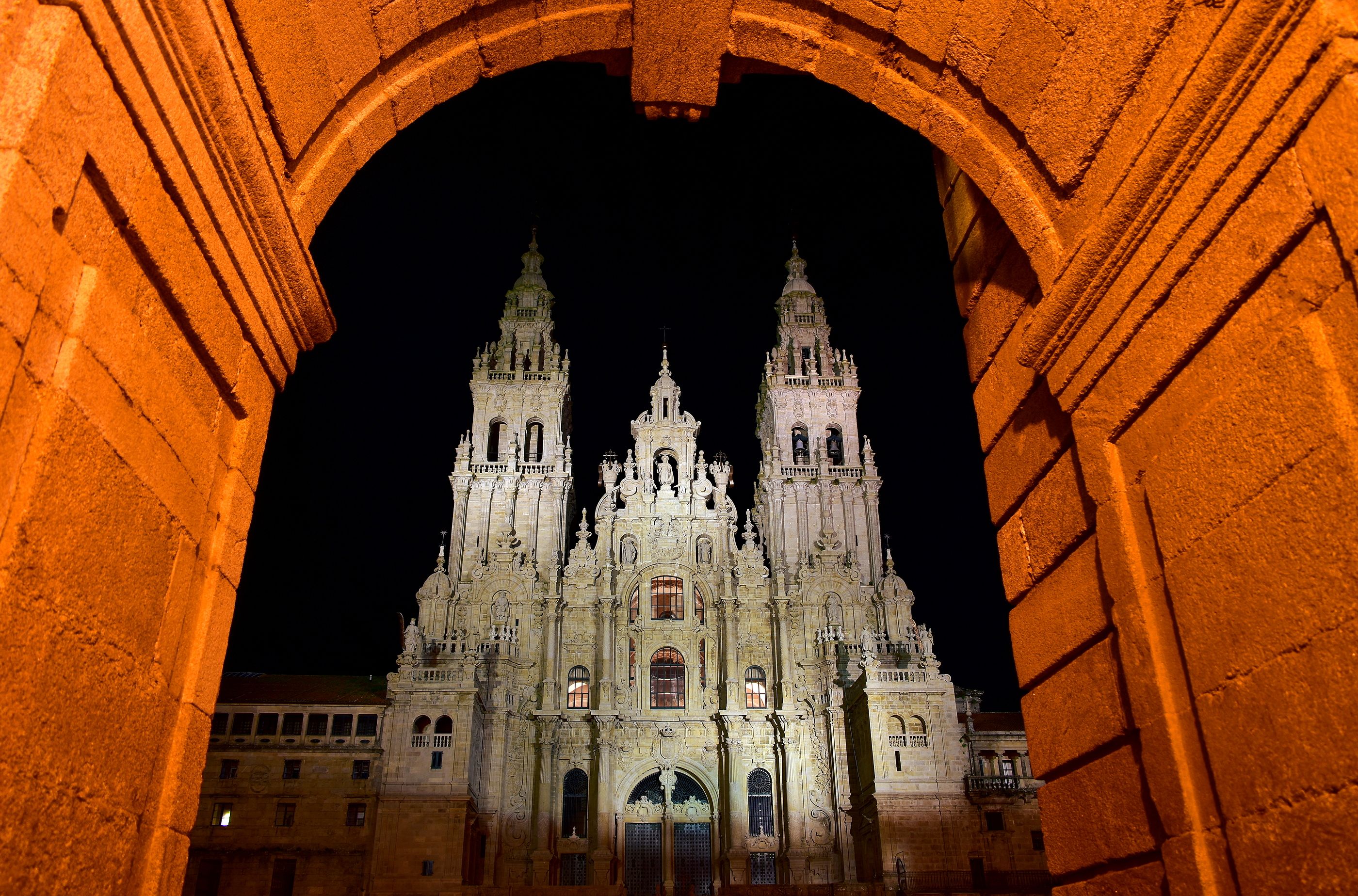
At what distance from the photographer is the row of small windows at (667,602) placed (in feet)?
118

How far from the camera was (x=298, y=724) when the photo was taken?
31.4 metres

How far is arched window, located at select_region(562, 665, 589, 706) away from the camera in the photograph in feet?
112

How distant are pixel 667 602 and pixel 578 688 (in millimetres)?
4842

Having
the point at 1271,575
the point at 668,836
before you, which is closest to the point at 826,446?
the point at 668,836

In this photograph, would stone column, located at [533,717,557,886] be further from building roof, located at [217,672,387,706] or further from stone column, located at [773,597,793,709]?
stone column, located at [773,597,793,709]

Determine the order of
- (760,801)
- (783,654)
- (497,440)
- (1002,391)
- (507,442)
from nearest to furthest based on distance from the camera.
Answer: (1002,391)
(760,801)
(783,654)
(507,442)
(497,440)

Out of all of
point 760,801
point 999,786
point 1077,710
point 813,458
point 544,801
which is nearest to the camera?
point 1077,710

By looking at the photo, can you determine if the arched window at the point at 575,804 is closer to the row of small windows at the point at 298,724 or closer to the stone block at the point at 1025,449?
the row of small windows at the point at 298,724

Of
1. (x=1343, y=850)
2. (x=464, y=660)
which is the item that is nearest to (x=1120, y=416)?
(x=1343, y=850)

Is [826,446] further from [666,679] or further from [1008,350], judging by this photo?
[1008,350]

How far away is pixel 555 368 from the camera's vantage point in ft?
138

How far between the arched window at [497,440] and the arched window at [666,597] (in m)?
8.94

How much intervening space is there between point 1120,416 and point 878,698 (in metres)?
27.1

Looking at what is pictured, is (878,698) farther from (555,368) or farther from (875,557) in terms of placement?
(555,368)
